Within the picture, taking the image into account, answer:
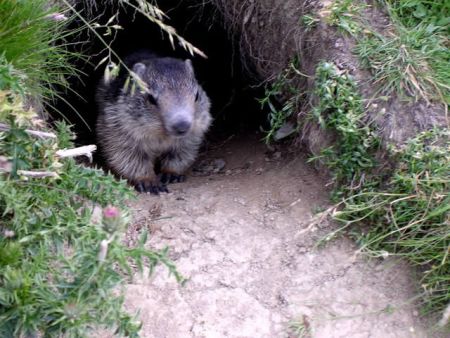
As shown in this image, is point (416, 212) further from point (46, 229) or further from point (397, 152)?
point (46, 229)

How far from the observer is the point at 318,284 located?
3.14m

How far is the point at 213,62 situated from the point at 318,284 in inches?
139

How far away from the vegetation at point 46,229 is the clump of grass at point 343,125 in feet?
3.86

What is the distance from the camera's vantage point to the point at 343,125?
3316 mm

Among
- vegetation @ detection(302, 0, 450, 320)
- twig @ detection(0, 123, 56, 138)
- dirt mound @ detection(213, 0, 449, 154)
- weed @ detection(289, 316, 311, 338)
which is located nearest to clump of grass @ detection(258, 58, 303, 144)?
dirt mound @ detection(213, 0, 449, 154)

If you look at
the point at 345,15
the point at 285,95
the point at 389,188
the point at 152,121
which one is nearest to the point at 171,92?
the point at 152,121

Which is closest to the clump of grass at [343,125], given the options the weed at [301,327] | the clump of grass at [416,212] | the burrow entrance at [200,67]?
the clump of grass at [416,212]

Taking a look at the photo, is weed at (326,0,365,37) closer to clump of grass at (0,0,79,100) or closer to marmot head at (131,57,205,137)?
marmot head at (131,57,205,137)

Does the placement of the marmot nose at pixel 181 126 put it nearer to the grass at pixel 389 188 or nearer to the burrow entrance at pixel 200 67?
the grass at pixel 389 188

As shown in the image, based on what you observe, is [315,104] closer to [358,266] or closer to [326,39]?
[326,39]

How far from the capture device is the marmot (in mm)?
4297

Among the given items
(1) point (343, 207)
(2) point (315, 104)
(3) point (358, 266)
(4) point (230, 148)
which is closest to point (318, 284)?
(3) point (358, 266)

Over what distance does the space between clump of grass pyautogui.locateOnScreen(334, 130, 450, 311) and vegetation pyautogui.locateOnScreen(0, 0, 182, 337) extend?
122 centimetres

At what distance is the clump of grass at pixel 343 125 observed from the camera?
10.9 feet
